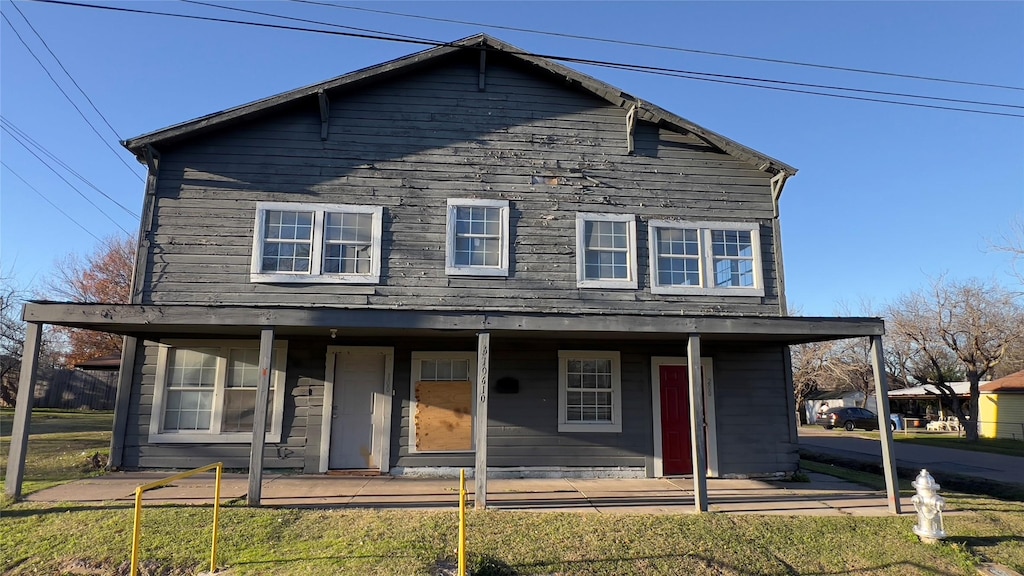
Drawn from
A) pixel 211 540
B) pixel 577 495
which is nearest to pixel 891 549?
pixel 577 495

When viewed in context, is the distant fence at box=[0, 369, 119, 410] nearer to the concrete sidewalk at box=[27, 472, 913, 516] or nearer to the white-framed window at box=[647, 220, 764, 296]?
the concrete sidewalk at box=[27, 472, 913, 516]

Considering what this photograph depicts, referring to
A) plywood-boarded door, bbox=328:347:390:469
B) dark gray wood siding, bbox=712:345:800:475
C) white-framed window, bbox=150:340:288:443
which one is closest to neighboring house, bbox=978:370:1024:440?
dark gray wood siding, bbox=712:345:800:475

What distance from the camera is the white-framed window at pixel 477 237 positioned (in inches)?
422

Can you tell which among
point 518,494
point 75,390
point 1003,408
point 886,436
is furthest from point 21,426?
point 1003,408

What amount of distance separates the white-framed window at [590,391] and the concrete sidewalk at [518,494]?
3.43 feet

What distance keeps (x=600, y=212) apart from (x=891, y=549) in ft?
22.2

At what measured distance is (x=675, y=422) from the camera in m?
11.3

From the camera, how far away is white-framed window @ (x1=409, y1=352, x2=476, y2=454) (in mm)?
10789

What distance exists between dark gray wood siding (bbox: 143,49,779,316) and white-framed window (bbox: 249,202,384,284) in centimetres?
19

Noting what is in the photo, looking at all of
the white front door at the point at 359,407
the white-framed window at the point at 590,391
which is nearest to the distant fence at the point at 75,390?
the white front door at the point at 359,407

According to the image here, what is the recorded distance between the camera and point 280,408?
10.6m

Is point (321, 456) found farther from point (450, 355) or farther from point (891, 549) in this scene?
point (891, 549)

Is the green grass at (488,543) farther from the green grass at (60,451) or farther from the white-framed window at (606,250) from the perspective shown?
the white-framed window at (606,250)

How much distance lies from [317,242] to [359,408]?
10.2 feet
